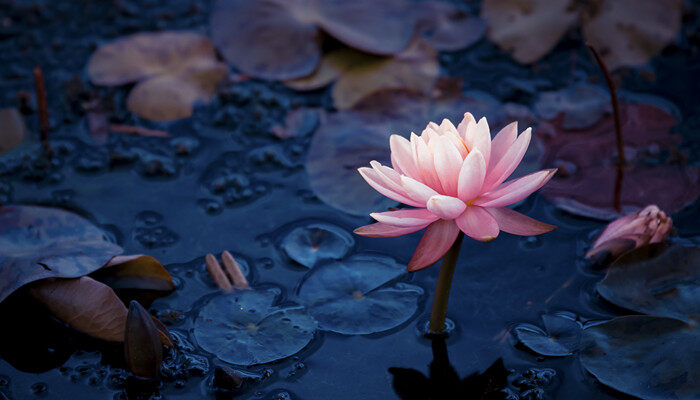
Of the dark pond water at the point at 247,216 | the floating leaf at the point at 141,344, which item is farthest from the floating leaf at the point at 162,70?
the floating leaf at the point at 141,344

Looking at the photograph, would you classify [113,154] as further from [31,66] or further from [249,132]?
[31,66]

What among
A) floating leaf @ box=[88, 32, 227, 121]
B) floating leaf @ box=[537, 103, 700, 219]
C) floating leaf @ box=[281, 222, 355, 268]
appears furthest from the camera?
floating leaf @ box=[88, 32, 227, 121]

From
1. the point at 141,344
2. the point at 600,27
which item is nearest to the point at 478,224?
the point at 141,344

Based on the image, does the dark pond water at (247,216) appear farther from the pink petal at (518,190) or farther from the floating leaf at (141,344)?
the pink petal at (518,190)

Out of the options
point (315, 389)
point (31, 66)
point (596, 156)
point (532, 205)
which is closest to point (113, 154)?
point (31, 66)

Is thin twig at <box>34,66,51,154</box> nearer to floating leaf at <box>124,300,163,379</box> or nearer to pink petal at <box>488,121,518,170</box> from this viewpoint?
floating leaf at <box>124,300,163,379</box>

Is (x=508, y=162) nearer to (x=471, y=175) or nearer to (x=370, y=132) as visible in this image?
(x=471, y=175)

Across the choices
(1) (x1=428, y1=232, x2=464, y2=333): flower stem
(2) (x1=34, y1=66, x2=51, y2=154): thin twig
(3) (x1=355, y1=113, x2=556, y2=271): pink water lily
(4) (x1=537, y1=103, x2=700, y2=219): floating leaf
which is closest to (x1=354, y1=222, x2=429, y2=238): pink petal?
(3) (x1=355, y1=113, x2=556, y2=271): pink water lily
